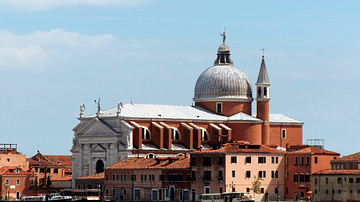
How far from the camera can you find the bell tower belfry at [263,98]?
11769 centimetres

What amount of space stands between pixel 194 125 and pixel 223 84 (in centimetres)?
725

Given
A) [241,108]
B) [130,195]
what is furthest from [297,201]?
[241,108]

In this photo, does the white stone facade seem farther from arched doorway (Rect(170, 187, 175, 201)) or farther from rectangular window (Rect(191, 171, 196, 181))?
rectangular window (Rect(191, 171, 196, 181))

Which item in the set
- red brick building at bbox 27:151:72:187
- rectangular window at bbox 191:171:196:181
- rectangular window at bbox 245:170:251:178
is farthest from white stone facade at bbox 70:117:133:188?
rectangular window at bbox 245:170:251:178

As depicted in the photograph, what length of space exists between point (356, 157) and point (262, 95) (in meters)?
22.5

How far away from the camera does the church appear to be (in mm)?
109750

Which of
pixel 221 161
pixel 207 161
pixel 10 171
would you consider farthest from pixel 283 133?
pixel 10 171

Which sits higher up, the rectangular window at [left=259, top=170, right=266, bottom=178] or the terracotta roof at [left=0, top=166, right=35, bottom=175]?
the terracotta roof at [left=0, top=166, right=35, bottom=175]

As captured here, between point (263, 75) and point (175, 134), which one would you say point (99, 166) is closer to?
point (175, 134)

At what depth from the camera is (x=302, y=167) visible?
98.9 meters

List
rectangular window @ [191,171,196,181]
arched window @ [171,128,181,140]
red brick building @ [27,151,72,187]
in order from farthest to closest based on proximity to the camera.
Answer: red brick building @ [27,151,72,187], arched window @ [171,128,181,140], rectangular window @ [191,171,196,181]

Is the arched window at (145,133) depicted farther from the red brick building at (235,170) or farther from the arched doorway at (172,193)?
the red brick building at (235,170)

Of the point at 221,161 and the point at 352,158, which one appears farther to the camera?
the point at 352,158

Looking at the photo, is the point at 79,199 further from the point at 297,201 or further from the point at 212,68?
the point at 212,68
